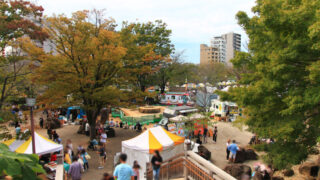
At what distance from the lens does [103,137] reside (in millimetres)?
14742

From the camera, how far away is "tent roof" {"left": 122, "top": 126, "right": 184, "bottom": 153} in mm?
11188

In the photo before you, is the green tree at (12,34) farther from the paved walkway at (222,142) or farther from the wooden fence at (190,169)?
the paved walkway at (222,142)

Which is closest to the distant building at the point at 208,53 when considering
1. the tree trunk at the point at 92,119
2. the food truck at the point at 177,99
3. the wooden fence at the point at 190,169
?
the food truck at the point at 177,99

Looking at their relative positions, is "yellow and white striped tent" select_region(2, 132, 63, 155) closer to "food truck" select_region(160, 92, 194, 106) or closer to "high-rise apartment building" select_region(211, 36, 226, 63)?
"food truck" select_region(160, 92, 194, 106)

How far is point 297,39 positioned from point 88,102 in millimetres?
13965

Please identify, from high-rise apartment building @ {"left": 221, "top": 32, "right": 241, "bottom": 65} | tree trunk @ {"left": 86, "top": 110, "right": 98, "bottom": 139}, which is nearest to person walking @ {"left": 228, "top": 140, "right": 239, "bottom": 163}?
tree trunk @ {"left": 86, "top": 110, "right": 98, "bottom": 139}

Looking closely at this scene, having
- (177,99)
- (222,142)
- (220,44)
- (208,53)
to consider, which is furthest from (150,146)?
(220,44)

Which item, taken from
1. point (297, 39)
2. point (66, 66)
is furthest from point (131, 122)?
point (297, 39)

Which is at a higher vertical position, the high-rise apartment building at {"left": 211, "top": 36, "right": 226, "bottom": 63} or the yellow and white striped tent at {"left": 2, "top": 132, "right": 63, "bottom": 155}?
the high-rise apartment building at {"left": 211, "top": 36, "right": 226, "bottom": 63}

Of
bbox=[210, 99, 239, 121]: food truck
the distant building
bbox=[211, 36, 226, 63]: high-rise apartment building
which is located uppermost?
bbox=[211, 36, 226, 63]: high-rise apartment building

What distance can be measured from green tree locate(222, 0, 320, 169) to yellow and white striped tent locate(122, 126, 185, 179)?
4.36 m

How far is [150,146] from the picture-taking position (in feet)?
36.8

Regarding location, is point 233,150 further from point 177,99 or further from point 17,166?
point 177,99

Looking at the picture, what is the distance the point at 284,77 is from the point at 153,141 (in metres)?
6.89
